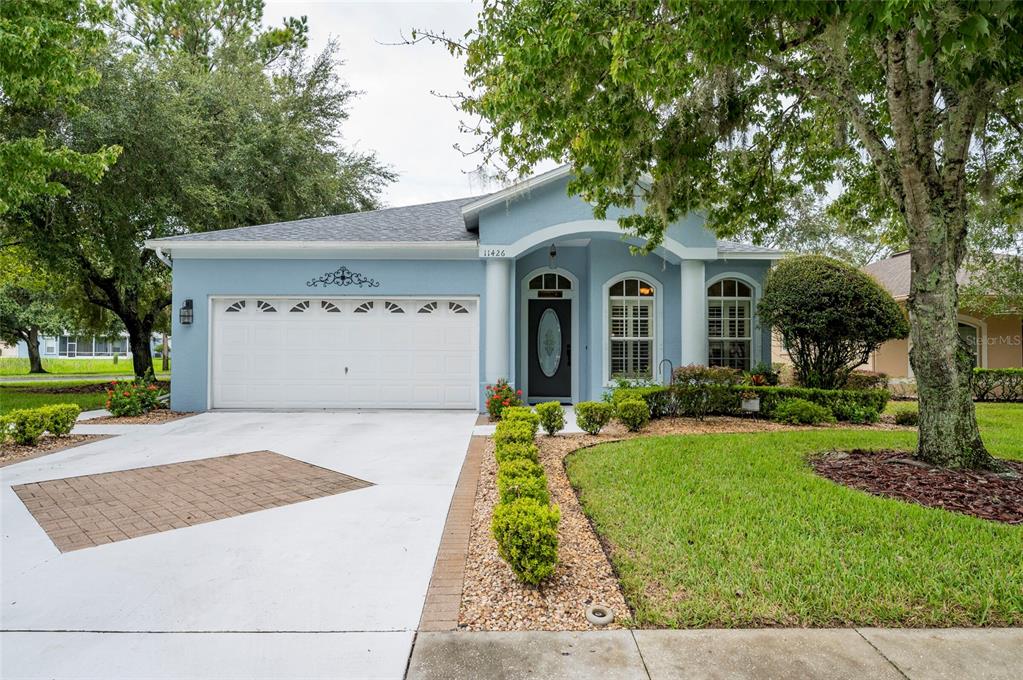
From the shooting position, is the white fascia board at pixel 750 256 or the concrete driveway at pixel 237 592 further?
the white fascia board at pixel 750 256

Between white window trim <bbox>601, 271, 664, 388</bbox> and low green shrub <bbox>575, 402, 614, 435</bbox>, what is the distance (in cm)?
318

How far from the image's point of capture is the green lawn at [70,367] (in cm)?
2738

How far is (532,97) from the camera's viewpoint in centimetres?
544

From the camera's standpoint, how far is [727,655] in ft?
8.40

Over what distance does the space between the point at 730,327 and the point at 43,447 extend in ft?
38.9

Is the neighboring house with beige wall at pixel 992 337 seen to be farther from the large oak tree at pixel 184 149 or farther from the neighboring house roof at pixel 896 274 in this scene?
the large oak tree at pixel 184 149

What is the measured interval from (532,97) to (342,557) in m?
4.55

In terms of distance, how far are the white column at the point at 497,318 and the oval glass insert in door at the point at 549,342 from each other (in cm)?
133

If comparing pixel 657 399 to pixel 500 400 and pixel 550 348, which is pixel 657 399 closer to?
pixel 500 400

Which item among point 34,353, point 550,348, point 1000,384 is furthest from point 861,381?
point 34,353

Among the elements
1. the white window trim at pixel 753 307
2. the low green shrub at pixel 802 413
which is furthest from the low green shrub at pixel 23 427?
the white window trim at pixel 753 307

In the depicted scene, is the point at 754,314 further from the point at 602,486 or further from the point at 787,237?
the point at 787,237

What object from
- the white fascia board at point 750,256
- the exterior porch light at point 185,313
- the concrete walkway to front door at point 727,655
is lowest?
the concrete walkway to front door at point 727,655

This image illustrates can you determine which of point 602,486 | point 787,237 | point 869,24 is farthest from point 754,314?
point 787,237
